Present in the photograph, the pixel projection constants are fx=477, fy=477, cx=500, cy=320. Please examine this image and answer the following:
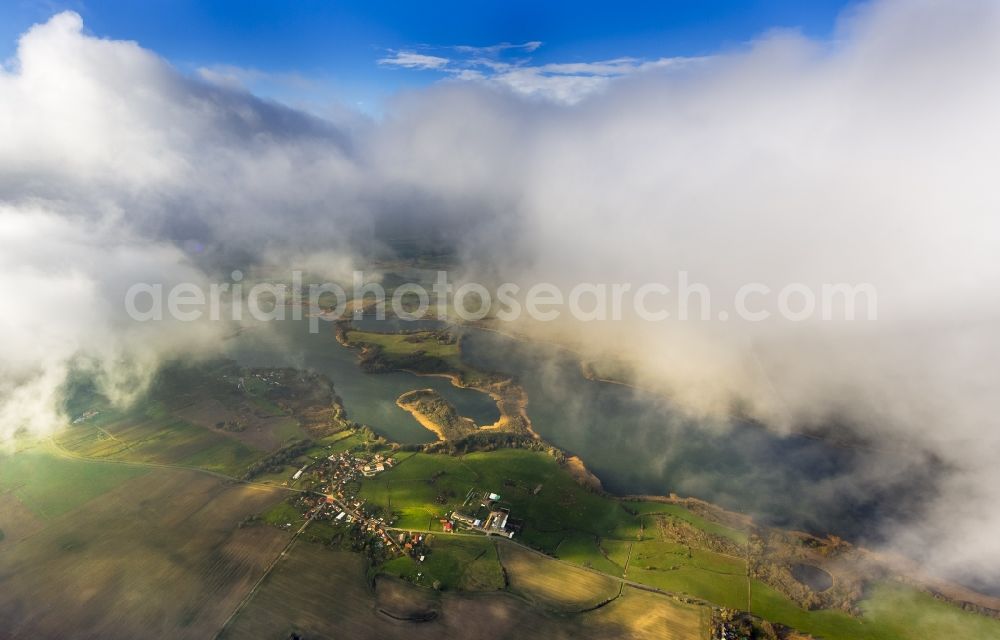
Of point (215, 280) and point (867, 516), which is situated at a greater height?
point (215, 280)

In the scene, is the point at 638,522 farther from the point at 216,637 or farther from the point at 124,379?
the point at 124,379

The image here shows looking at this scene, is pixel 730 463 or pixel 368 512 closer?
pixel 368 512

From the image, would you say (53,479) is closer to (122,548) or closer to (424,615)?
(122,548)

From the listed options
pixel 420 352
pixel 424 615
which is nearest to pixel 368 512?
pixel 424 615

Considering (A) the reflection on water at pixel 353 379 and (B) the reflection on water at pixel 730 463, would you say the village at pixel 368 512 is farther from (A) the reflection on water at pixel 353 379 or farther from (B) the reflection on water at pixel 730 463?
(B) the reflection on water at pixel 730 463

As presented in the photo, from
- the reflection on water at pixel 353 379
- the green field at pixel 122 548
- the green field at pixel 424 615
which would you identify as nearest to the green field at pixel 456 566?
the green field at pixel 424 615

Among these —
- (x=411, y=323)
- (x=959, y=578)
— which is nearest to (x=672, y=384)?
(x=959, y=578)
